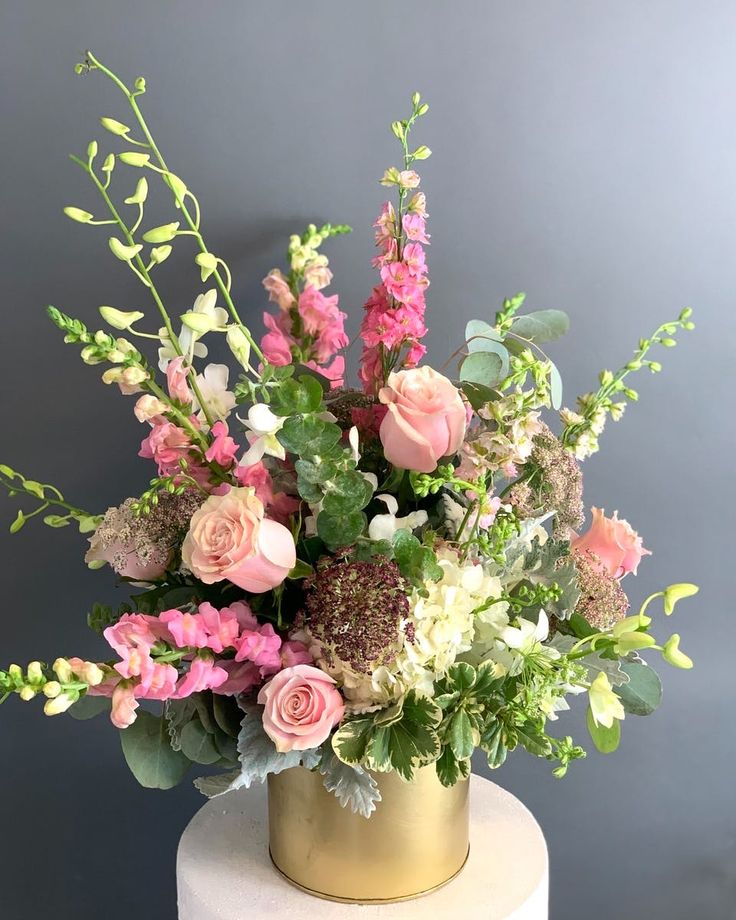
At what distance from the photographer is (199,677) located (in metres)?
0.84

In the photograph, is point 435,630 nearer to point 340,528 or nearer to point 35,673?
point 340,528

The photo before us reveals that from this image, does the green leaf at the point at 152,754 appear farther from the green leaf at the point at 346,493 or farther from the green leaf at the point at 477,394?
the green leaf at the point at 477,394

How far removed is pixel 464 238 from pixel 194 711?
29.2 inches

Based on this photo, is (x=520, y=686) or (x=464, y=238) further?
(x=464, y=238)

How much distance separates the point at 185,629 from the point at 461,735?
0.27 m

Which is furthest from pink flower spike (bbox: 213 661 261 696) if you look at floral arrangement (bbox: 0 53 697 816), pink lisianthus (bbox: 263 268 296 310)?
pink lisianthus (bbox: 263 268 296 310)

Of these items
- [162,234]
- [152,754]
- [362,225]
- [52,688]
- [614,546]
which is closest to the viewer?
[52,688]

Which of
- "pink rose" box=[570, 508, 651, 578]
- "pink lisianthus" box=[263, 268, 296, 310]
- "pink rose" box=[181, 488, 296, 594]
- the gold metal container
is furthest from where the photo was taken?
"pink lisianthus" box=[263, 268, 296, 310]

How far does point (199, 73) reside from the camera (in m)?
1.24

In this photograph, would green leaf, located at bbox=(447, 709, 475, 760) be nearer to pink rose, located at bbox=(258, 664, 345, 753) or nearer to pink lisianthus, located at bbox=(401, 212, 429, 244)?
pink rose, located at bbox=(258, 664, 345, 753)

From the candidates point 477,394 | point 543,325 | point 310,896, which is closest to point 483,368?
point 477,394

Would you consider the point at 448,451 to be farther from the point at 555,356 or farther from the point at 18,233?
the point at 18,233

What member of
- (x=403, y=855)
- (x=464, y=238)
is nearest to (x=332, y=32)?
(x=464, y=238)

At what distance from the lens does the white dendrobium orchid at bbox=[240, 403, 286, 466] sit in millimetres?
842
